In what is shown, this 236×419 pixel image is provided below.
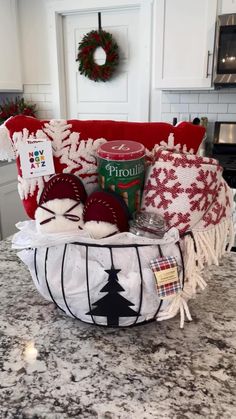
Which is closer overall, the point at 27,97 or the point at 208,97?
the point at 208,97

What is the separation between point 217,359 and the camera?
1.56ft

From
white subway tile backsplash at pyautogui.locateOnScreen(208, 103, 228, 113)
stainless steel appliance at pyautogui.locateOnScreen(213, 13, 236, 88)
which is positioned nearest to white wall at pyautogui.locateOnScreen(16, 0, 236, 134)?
white subway tile backsplash at pyautogui.locateOnScreen(208, 103, 228, 113)

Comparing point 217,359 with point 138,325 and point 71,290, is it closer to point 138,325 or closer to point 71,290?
point 138,325

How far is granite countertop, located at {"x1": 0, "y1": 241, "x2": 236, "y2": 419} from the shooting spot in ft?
1.31

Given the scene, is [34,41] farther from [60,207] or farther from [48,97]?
[60,207]

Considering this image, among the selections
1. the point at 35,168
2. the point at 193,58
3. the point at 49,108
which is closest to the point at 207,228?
the point at 35,168

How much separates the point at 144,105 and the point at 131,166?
224 centimetres

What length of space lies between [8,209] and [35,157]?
1.86m

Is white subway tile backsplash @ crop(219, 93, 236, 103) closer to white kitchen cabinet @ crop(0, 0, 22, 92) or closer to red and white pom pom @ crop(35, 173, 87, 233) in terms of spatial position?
white kitchen cabinet @ crop(0, 0, 22, 92)

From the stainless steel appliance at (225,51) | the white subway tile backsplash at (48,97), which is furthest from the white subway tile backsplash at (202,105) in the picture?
the white subway tile backsplash at (48,97)

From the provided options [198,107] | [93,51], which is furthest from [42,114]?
[198,107]

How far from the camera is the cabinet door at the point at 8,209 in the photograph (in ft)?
7.57

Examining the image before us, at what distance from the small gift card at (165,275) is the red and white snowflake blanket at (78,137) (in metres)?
0.22

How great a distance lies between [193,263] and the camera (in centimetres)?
54
